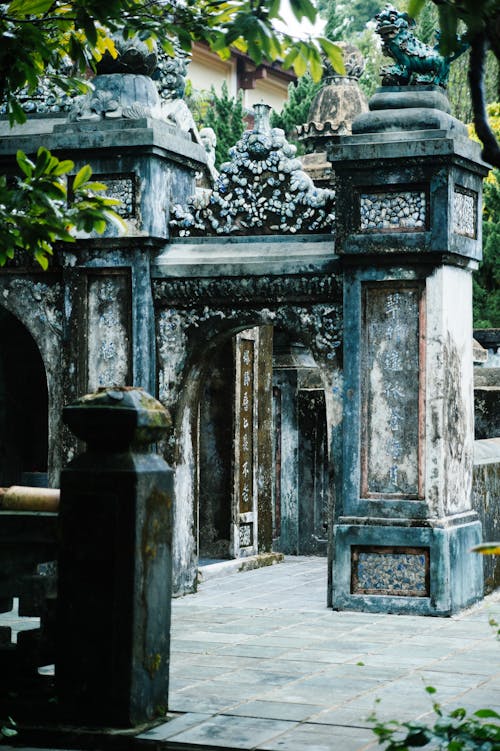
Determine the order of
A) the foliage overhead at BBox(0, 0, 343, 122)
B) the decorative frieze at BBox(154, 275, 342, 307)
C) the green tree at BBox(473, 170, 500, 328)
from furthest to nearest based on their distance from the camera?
the green tree at BBox(473, 170, 500, 328)
the decorative frieze at BBox(154, 275, 342, 307)
the foliage overhead at BBox(0, 0, 343, 122)

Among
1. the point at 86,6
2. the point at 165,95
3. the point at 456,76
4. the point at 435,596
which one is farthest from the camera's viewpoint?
the point at 456,76

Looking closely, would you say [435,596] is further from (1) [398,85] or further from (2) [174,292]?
(1) [398,85]

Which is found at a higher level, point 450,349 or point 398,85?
point 398,85

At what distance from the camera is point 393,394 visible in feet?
33.3

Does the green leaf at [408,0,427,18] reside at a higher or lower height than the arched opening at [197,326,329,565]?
higher

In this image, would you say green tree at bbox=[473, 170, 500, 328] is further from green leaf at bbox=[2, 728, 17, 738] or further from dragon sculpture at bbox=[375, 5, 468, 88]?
green leaf at bbox=[2, 728, 17, 738]

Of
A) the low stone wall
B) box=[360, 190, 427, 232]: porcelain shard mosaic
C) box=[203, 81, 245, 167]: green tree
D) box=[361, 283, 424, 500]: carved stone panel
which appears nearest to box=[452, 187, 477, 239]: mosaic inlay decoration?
box=[360, 190, 427, 232]: porcelain shard mosaic

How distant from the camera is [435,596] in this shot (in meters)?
9.94

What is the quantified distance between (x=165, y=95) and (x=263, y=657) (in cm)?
561

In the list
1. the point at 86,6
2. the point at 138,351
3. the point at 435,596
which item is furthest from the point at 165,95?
the point at 86,6

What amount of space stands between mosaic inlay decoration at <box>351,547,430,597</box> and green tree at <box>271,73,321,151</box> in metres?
14.0

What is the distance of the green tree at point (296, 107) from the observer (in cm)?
2308

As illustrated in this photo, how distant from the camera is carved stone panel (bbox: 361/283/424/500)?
1009 cm

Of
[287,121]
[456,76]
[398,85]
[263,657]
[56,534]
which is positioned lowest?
[263,657]
